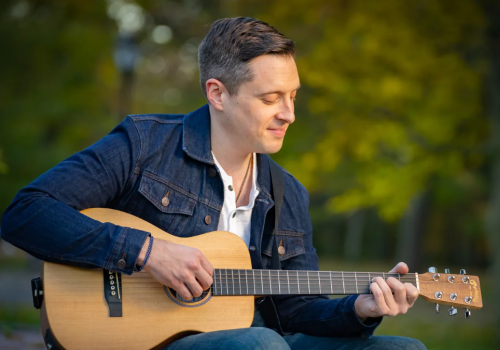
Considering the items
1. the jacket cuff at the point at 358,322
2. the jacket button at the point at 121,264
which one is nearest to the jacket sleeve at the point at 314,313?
the jacket cuff at the point at 358,322

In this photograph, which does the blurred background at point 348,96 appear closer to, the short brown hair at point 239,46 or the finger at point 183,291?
the finger at point 183,291

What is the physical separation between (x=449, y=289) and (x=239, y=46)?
1.71 m

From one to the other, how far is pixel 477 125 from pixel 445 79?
105 cm

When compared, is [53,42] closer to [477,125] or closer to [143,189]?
[477,125]

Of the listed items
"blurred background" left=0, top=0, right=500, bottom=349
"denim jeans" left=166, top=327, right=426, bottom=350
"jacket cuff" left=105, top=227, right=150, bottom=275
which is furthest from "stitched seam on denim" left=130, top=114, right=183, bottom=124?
"blurred background" left=0, top=0, right=500, bottom=349

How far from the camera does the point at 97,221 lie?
2764 mm

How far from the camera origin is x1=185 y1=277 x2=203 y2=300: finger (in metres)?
2.75

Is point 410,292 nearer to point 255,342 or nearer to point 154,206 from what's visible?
point 255,342

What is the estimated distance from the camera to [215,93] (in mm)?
3291

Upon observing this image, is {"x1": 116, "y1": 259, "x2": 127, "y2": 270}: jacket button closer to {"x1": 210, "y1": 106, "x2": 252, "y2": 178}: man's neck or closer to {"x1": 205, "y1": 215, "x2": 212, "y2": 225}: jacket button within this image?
{"x1": 205, "y1": 215, "x2": 212, "y2": 225}: jacket button

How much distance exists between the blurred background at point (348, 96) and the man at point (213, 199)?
3.15 meters

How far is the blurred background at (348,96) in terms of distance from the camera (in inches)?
327

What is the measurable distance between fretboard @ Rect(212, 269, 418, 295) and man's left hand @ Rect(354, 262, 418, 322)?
0.08 meters

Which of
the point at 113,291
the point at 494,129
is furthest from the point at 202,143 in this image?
the point at 494,129
